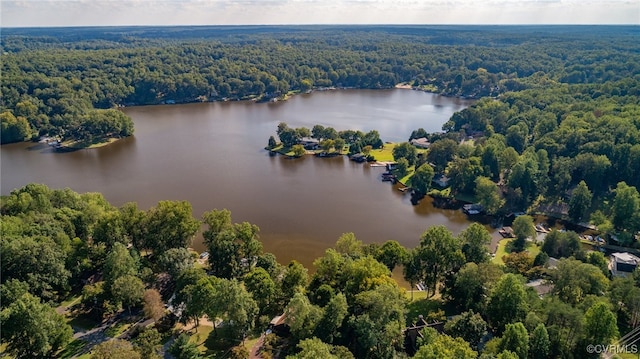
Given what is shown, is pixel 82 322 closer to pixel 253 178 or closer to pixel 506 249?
pixel 253 178

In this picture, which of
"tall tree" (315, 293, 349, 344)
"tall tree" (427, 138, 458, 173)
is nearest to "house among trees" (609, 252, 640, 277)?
"tall tree" (315, 293, 349, 344)

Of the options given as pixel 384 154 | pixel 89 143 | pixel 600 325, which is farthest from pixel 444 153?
pixel 89 143

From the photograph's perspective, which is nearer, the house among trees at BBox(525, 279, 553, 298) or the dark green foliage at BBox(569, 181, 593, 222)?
the house among trees at BBox(525, 279, 553, 298)

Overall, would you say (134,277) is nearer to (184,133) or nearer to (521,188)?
(521,188)

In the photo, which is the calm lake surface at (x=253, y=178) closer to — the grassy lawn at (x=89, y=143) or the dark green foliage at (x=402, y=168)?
the grassy lawn at (x=89, y=143)

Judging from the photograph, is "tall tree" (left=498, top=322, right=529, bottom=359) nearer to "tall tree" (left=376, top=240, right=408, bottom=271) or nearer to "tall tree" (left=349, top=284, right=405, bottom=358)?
"tall tree" (left=349, top=284, right=405, bottom=358)

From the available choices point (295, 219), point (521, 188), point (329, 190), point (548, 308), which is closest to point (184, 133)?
point (329, 190)
